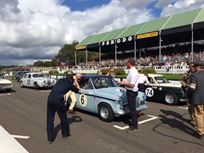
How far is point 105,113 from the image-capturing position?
34.1 ft

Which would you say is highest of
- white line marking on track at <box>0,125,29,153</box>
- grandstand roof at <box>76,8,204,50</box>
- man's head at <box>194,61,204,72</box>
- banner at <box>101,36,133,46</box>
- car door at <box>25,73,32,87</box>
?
grandstand roof at <box>76,8,204,50</box>

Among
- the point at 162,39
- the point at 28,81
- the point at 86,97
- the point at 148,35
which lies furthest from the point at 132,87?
the point at 162,39

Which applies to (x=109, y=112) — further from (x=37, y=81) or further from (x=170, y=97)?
(x=37, y=81)

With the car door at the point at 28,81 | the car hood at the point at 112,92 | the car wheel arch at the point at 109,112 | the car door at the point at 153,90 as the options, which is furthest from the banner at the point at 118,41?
the car wheel arch at the point at 109,112

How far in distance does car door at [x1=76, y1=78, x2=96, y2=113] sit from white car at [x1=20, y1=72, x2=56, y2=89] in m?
13.0

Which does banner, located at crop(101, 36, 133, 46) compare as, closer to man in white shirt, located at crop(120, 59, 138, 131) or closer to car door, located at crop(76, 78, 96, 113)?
car door, located at crop(76, 78, 96, 113)

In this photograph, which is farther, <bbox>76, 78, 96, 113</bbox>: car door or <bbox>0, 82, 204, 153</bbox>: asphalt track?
<bbox>76, 78, 96, 113</bbox>: car door

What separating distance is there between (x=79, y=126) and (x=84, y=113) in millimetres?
2308

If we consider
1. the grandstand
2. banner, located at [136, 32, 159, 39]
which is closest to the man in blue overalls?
the grandstand

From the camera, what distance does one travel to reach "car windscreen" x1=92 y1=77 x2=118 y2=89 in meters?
11.4

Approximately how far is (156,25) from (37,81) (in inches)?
791

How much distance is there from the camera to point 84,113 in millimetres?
11914

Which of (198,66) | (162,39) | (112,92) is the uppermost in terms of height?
(162,39)

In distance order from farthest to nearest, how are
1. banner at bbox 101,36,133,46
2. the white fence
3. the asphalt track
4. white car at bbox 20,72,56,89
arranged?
banner at bbox 101,36,133,46 → the white fence → white car at bbox 20,72,56,89 → the asphalt track
